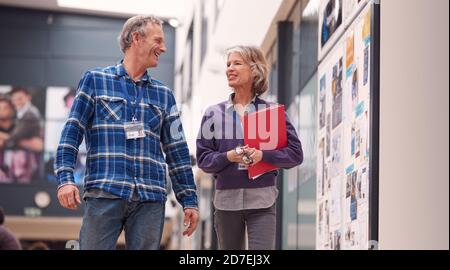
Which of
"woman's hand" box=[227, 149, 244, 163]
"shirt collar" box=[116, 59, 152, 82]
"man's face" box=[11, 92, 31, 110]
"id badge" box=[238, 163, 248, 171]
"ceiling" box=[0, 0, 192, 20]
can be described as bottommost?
"id badge" box=[238, 163, 248, 171]

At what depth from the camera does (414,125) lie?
5.08 metres

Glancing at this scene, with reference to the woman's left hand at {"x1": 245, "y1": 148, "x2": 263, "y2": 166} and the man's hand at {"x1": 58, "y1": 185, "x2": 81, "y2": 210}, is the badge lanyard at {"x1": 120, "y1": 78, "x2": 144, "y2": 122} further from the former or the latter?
the woman's left hand at {"x1": 245, "y1": 148, "x2": 263, "y2": 166}

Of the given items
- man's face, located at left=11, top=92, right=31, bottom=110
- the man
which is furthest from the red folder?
man's face, located at left=11, top=92, right=31, bottom=110

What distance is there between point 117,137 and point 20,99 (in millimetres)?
22159

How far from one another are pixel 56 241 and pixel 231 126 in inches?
870

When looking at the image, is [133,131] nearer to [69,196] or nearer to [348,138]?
[69,196]

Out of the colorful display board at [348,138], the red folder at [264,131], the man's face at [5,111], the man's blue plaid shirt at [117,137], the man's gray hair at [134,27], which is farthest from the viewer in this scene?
the man's face at [5,111]

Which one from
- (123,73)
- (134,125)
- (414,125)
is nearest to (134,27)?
(123,73)

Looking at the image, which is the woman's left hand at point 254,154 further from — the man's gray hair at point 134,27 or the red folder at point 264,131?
the man's gray hair at point 134,27

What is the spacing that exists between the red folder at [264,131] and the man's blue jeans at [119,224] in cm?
72

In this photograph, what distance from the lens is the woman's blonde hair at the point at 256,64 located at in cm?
508

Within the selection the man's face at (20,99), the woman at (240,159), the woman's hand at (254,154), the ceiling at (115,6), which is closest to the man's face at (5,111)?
the man's face at (20,99)

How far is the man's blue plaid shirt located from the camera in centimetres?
452
